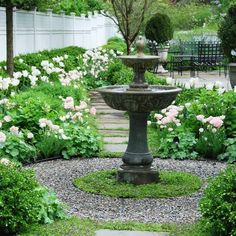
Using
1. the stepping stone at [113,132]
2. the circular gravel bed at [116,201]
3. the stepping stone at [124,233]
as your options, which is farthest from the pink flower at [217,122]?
the stepping stone at [124,233]

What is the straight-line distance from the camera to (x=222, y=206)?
16.9ft

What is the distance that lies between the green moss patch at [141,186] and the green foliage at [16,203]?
1.59 meters

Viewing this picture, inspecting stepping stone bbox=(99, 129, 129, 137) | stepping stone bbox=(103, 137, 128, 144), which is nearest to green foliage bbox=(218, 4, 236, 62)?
stepping stone bbox=(99, 129, 129, 137)

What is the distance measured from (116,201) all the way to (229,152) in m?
2.43

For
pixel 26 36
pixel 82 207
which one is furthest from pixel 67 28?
pixel 82 207

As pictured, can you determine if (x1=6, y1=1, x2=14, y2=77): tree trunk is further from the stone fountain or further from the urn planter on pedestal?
the stone fountain

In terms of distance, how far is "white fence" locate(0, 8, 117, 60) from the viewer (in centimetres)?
1805

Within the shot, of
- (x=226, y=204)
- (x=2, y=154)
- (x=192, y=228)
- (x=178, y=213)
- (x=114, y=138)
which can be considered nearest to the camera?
(x=226, y=204)

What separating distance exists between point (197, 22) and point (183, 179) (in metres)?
34.8

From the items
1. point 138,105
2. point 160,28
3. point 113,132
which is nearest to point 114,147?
point 113,132

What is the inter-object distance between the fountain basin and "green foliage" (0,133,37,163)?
1630 mm

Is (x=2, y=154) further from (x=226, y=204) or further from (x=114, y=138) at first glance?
(x=226, y=204)

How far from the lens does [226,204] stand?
203 inches

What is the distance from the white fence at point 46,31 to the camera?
59.2 ft
